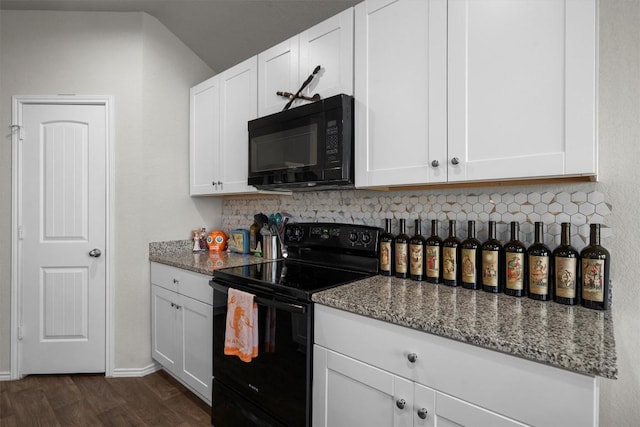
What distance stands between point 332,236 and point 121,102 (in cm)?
188

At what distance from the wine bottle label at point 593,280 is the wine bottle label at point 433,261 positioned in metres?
0.53

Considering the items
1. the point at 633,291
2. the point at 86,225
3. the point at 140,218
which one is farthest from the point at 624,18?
the point at 86,225

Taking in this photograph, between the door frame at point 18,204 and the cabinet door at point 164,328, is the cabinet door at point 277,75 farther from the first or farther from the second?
the cabinet door at point 164,328

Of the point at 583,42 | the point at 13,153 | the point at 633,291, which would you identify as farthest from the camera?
the point at 13,153

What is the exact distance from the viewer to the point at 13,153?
2.43 metres

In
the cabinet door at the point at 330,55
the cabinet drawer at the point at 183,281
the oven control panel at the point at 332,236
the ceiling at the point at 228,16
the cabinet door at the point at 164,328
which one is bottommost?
the cabinet door at the point at 164,328

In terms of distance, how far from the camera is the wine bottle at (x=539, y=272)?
4.16 feet

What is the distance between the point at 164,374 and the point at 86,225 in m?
1.24

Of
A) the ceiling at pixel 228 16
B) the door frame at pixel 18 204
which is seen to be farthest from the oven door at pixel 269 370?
the ceiling at pixel 228 16

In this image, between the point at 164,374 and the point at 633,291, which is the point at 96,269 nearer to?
the point at 164,374

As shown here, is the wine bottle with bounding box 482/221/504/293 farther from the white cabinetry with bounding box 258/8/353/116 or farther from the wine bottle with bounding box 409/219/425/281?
the white cabinetry with bounding box 258/8/353/116

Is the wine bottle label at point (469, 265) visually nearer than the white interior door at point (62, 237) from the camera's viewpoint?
Yes

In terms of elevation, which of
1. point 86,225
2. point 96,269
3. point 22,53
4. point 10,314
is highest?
point 22,53

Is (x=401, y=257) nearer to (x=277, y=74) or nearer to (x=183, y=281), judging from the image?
(x=277, y=74)
